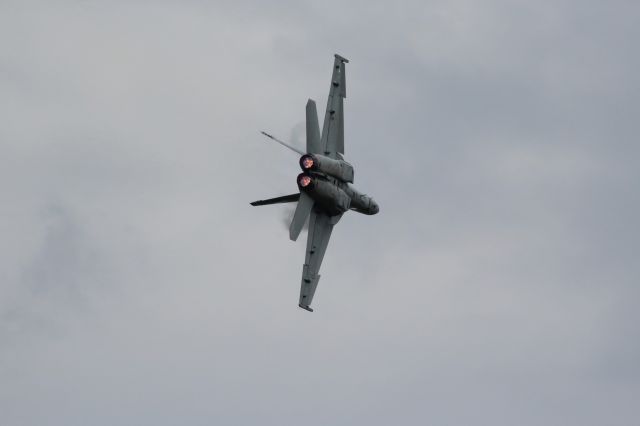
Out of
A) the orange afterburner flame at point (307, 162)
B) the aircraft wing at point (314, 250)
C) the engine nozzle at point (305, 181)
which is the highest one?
the orange afterburner flame at point (307, 162)

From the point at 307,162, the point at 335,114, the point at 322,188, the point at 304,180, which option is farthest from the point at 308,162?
the point at 335,114

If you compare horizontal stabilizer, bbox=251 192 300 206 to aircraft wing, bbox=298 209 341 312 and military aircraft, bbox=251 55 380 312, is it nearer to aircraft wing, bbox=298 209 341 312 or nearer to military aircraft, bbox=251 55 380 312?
military aircraft, bbox=251 55 380 312

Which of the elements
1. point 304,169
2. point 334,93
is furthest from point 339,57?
point 304,169

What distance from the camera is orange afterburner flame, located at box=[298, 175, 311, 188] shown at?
101312 mm

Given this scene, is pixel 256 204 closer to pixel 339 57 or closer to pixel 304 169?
pixel 304 169

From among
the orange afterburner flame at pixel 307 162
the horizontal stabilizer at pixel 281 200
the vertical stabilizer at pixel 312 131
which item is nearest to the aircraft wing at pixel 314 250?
the horizontal stabilizer at pixel 281 200

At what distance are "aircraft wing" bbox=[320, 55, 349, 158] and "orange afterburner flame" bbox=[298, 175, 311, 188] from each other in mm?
4218

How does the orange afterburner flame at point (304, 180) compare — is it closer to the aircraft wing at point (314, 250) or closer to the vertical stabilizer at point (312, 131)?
the vertical stabilizer at point (312, 131)

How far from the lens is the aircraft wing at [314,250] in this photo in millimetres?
103812

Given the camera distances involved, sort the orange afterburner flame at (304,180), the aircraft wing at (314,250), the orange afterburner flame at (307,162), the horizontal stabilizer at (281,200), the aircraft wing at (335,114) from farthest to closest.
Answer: the aircraft wing at (335,114), the aircraft wing at (314,250), the horizontal stabilizer at (281,200), the orange afterburner flame at (304,180), the orange afterburner flame at (307,162)

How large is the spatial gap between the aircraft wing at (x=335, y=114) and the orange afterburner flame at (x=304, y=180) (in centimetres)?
422

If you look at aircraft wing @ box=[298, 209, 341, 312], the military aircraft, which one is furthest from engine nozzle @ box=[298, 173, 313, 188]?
aircraft wing @ box=[298, 209, 341, 312]

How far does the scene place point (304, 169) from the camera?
101062mm

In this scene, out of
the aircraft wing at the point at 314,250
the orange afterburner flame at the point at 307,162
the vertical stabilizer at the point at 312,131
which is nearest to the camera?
the orange afterburner flame at the point at 307,162
